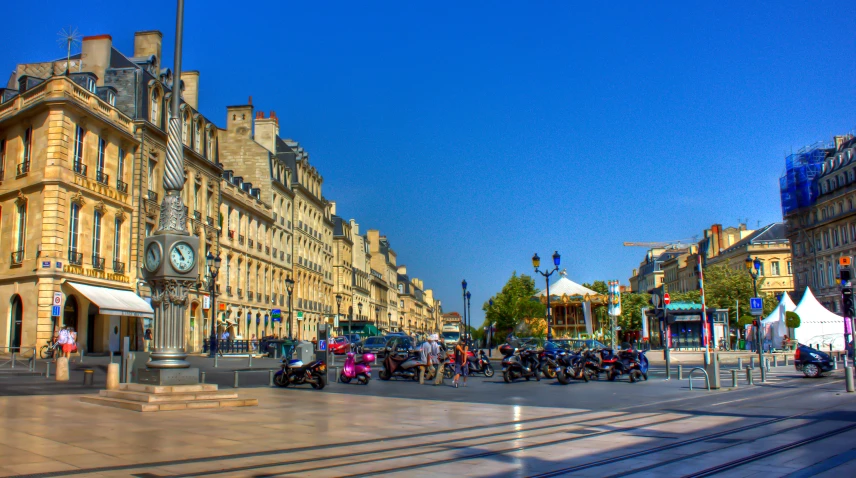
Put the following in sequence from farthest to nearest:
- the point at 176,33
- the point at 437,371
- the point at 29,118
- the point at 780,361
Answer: the point at 780,361
the point at 29,118
the point at 437,371
the point at 176,33

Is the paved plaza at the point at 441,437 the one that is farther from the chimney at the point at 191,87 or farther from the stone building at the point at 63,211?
the chimney at the point at 191,87

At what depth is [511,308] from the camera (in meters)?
65.1

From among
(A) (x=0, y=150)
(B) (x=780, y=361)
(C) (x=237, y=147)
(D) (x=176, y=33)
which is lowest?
(B) (x=780, y=361)

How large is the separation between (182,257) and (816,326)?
132ft

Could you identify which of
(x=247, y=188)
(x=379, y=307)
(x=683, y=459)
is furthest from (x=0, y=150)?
(x=379, y=307)

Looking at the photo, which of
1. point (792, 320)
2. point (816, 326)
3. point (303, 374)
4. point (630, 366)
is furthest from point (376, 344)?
point (816, 326)

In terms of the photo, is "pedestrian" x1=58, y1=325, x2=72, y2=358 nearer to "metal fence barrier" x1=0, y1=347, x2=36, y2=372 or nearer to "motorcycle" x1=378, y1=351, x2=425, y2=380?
"metal fence barrier" x1=0, y1=347, x2=36, y2=372

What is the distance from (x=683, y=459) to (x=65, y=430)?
8.41 meters

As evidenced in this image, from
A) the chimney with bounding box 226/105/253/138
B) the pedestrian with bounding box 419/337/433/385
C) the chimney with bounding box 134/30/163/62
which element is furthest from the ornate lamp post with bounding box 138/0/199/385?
the chimney with bounding box 226/105/253/138

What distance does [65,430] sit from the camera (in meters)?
10.2

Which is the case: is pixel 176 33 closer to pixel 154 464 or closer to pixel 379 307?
pixel 154 464

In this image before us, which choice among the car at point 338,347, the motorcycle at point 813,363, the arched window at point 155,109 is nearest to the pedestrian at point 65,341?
the arched window at point 155,109

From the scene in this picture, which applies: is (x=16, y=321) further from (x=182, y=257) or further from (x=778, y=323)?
(x=778, y=323)

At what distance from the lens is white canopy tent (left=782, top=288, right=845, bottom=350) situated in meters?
43.0
